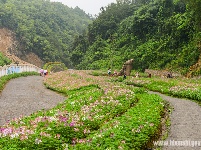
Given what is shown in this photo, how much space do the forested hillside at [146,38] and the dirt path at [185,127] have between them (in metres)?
18.6

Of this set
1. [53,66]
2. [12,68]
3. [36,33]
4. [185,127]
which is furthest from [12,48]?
[185,127]

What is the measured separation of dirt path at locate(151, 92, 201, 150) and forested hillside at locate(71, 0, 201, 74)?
733 inches

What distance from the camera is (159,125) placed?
1343cm

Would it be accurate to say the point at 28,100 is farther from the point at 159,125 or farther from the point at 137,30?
the point at 137,30

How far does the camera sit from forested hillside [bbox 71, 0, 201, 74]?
134 ft

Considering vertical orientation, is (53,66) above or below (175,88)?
above

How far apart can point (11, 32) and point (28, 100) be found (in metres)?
94.2

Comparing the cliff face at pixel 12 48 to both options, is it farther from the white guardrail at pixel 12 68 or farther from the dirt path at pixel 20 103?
the dirt path at pixel 20 103

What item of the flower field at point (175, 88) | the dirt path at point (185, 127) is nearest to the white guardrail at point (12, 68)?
the flower field at point (175, 88)

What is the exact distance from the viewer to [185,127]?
→ 13.3 m

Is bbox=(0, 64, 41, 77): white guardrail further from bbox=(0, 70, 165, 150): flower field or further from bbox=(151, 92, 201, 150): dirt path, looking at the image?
bbox=(151, 92, 201, 150): dirt path

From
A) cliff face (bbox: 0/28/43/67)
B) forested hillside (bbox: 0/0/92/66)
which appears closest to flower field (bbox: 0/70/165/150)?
cliff face (bbox: 0/28/43/67)

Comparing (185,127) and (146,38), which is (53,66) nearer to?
(146,38)

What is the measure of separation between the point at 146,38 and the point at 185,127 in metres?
43.8
